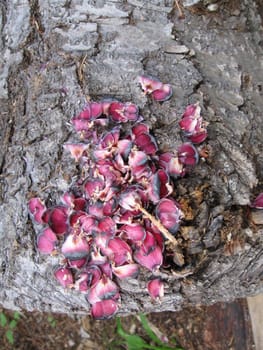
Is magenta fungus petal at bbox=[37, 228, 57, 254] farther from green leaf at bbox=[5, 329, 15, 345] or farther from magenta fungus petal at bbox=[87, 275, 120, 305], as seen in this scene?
green leaf at bbox=[5, 329, 15, 345]

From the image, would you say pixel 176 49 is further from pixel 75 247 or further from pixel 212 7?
pixel 75 247

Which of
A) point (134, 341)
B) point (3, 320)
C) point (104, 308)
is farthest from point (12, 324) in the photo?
point (104, 308)

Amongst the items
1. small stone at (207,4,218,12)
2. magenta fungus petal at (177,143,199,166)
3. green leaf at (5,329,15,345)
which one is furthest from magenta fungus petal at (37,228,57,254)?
green leaf at (5,329,15,345)

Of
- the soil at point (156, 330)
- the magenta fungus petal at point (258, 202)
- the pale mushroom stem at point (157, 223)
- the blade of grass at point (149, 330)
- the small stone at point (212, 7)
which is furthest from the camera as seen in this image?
the blade of grass at point (149, 330)

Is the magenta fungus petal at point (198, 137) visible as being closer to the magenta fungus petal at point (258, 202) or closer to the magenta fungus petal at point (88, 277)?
the magenta fungus petal at point (258, 202)

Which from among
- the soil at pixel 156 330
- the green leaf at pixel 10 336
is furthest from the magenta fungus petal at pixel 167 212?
the green leaf at pixel 10 336

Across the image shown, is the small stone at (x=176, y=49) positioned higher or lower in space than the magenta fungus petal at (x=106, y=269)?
higher

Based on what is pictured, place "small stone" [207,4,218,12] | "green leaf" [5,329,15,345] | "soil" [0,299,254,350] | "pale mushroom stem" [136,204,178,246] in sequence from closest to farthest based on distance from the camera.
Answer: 1. "pale mushroom stem" [136,204,178,246]
2. "small stone" [207,4,218,12]
3. "soil" [0,299,254,350]
4. "green leaf" [5,329,15,345]
